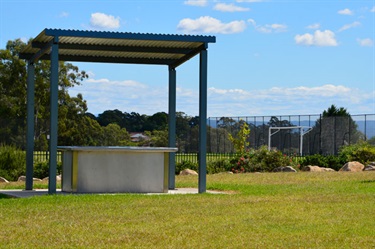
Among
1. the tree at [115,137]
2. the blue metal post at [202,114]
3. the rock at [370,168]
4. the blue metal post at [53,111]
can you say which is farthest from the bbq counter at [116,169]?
the tree at [115,137]

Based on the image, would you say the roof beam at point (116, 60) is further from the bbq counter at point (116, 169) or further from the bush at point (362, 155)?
the bush at point (362, 155)

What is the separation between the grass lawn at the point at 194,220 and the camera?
10.5m

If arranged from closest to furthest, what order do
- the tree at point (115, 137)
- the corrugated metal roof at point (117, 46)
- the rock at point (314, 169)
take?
the corrugated metal roof at point (117, 46)
the rock at point (314, 169)
the tree at point (115, 137)

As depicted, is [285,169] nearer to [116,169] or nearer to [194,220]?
[116,169]

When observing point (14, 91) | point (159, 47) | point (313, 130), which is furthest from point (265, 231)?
point (14, 91)

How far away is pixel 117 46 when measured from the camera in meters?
18.8

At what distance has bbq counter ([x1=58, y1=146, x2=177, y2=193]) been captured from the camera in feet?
56.6

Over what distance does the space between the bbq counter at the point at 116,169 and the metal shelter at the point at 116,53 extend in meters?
0.55

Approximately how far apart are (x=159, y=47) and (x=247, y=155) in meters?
13.1

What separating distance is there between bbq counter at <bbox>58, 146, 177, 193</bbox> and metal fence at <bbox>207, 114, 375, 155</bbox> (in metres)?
25.8

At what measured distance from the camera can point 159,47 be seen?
742 inches

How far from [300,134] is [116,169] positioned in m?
28.6

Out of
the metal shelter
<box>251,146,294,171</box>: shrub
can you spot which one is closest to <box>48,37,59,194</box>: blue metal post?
the metal shelter

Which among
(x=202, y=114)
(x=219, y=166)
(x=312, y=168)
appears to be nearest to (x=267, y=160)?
(x=312, y=168)
